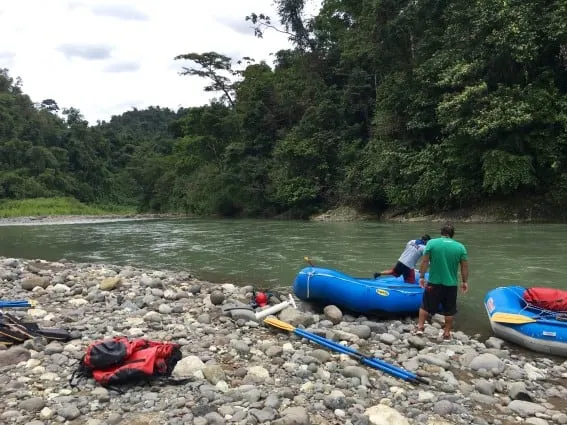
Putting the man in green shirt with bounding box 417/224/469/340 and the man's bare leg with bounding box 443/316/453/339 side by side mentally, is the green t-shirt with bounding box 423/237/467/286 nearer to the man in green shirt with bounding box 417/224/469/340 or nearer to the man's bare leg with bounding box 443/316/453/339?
the man in green shirt with bounding box 417/224/469/340

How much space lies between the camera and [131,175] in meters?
58.5

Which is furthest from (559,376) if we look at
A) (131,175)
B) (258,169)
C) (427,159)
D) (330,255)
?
(131,175)

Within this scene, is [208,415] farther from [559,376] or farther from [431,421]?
[559,376]

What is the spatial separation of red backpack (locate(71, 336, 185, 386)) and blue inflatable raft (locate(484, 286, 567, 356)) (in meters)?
3.76

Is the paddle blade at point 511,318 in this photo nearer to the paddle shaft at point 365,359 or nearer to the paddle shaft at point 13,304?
the paddle shaft at point 365,359

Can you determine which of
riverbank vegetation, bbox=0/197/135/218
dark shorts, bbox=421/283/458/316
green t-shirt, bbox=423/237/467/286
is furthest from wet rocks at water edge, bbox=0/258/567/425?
riverbank vegetation, bbox=0/197/135/218

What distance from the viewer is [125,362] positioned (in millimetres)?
4160

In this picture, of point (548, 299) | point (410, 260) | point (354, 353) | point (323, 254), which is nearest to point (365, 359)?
point (354, 353)

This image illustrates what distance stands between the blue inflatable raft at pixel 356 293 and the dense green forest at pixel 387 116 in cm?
1368

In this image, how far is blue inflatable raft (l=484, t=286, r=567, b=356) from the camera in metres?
5.30

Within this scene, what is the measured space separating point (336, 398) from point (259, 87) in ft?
101

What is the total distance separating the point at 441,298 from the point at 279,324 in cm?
197

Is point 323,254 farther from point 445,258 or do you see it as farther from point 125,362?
point 125,362

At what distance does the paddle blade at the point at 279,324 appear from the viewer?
5.56m
